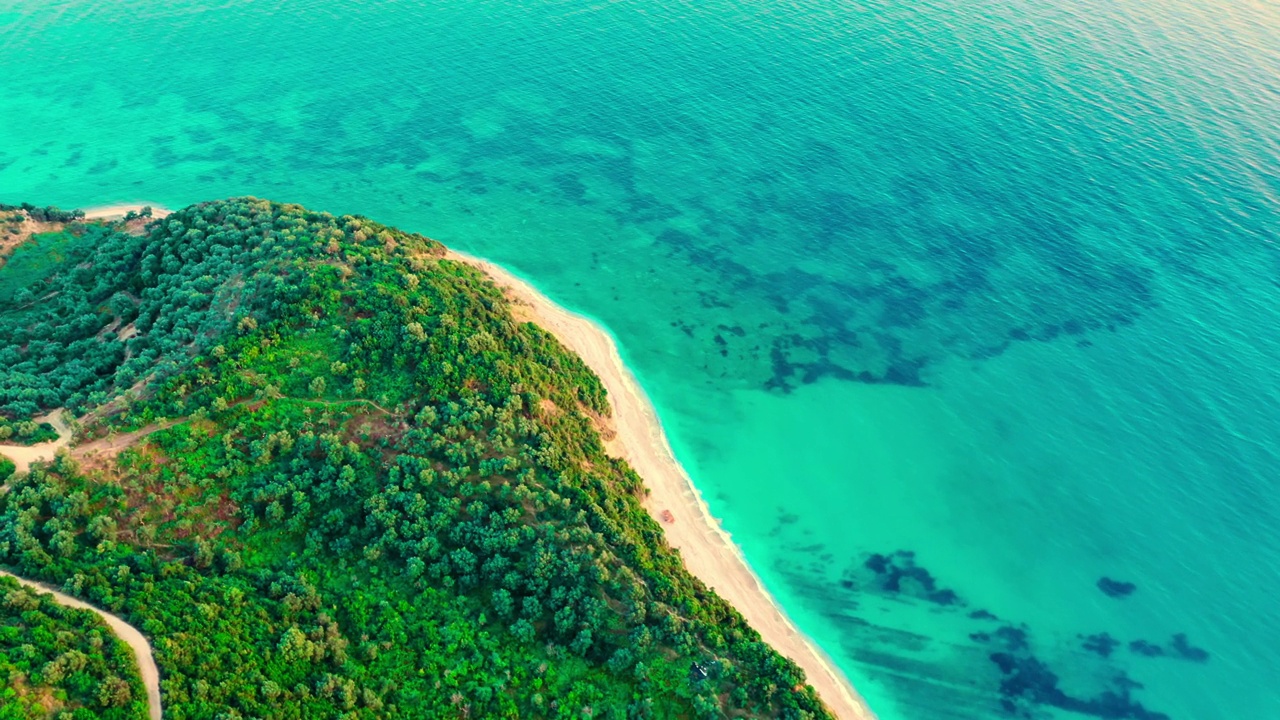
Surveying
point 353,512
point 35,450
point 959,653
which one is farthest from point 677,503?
point 35,450

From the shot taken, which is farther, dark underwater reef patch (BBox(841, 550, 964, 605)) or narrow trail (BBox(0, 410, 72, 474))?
dark underwater reef patch (BBox(841, 550, 964, 605))

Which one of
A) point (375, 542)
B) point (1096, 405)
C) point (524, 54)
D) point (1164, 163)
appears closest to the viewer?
point (375, 542)

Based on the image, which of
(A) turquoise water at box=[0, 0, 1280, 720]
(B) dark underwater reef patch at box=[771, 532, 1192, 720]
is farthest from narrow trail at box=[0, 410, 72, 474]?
(B) dark underwater reef patch at box=[771, 532, 1192, 720]

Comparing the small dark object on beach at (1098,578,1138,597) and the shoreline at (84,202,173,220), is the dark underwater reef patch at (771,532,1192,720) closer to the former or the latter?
the small dark object on beach at (1098,578,1138,597)

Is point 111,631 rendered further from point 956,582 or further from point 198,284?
point 956,582

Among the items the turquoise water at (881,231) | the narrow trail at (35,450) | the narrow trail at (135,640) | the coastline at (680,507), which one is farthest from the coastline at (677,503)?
the narrow trail at (35,450)

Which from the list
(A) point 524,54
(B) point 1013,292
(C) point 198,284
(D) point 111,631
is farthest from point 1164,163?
(D) point 111,631

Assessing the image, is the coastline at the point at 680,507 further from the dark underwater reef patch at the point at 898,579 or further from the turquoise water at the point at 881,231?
the dark underwater reef patch at the point at 898,579
